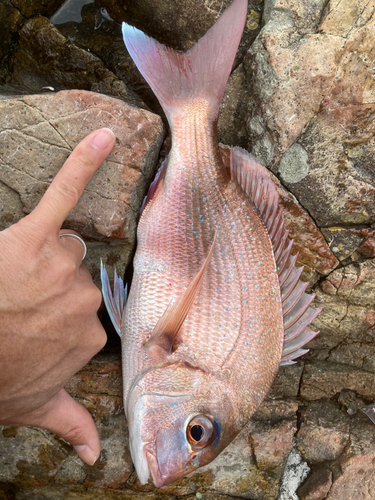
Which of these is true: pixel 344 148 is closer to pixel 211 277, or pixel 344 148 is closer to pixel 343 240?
pixel 343 240

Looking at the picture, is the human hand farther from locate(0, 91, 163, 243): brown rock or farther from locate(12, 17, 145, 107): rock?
locate(12, 17, 145, 107): rock

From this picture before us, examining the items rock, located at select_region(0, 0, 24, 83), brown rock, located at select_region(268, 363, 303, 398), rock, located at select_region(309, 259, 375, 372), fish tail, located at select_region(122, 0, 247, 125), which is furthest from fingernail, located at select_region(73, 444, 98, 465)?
rock, located at select_region(0, 0, 24, 83)

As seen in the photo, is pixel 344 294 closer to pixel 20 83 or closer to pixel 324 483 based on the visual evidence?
pixel 324 483

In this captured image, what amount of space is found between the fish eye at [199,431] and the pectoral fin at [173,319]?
407 millimetres

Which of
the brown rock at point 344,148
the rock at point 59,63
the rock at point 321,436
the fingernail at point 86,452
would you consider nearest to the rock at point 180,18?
the rock at point 59,63

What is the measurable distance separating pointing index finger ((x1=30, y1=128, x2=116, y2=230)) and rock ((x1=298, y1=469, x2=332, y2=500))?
2.62 m

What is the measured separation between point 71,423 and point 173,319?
36.4 inches

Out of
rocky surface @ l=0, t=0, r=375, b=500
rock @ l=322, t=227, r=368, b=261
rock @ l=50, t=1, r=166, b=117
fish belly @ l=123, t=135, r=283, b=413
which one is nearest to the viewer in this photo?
fish belly @ l=123, t=135, r=283, b=413

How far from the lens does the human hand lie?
6.29 feet

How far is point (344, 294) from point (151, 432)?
187 centimetres

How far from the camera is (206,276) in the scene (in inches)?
94.7

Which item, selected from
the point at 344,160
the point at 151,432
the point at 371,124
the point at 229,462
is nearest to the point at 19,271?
the point at 151,432

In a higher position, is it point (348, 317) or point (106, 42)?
point (106, 42)

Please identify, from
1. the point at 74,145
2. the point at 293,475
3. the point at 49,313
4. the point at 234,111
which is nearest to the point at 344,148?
the point at 234,111
